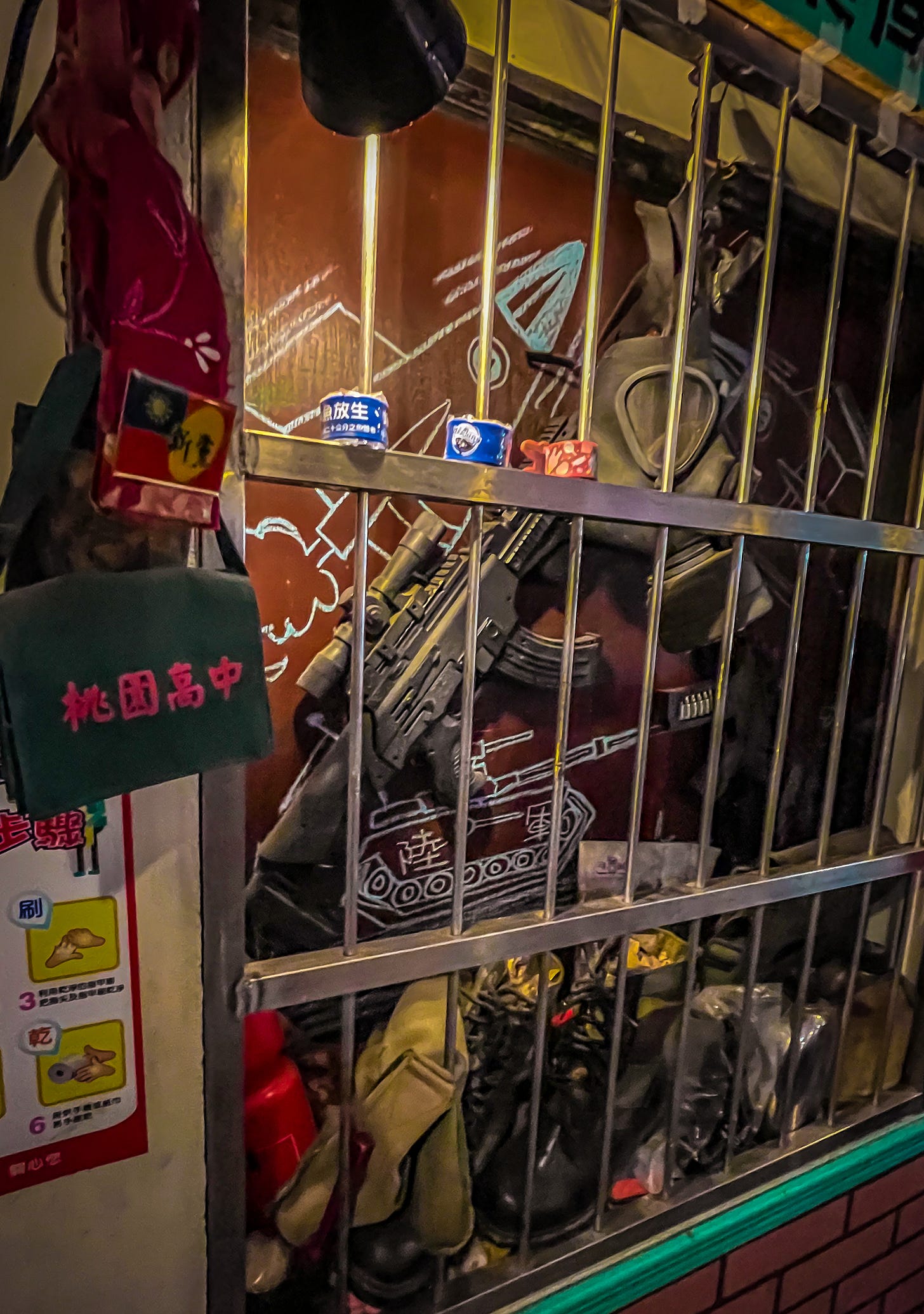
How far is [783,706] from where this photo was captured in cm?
119

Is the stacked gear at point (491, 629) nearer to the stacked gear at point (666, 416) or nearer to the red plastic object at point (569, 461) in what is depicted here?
the stacked gear at point (666, 416)

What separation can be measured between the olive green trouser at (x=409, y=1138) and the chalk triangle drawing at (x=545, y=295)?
1043mm

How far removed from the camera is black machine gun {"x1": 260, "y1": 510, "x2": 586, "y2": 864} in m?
0.96

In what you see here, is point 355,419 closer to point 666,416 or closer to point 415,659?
point 415,659

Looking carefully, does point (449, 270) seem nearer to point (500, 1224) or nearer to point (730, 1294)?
point (500, 1224)

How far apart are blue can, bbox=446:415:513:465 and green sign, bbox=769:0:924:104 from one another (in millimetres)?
682

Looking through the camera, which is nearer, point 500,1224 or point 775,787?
point 500,1224

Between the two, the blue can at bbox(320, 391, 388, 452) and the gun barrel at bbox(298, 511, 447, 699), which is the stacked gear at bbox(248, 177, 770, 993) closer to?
the gun barrel at bbox(298, 511, 447, 699)

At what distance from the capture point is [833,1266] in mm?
1321

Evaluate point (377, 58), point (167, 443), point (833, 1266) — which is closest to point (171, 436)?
point (167, 443)

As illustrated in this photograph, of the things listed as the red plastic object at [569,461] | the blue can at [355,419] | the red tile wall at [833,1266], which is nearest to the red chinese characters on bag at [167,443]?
the blue can at [355,419]

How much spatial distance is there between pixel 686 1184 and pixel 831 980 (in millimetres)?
517

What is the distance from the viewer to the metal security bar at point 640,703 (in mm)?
834

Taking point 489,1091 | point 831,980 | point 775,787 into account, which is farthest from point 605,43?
point 831,980
